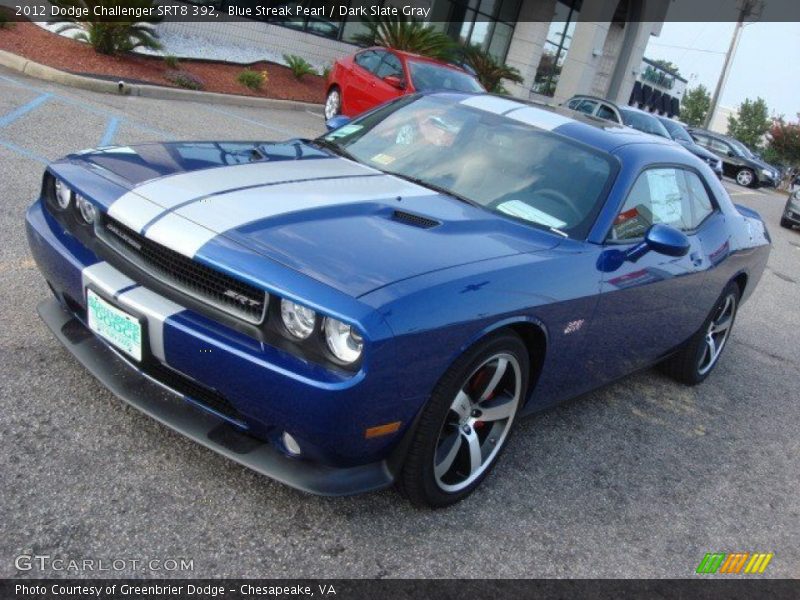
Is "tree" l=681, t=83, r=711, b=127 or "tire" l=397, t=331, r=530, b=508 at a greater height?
"tree" l=681, t=83, r=711, b=127

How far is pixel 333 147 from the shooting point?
4043 mm

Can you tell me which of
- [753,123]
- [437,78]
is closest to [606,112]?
[437,78]

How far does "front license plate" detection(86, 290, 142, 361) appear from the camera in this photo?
257 cm

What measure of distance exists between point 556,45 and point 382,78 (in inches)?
625

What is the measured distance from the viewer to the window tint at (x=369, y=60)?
12.6m

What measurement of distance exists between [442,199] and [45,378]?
5.97 feet

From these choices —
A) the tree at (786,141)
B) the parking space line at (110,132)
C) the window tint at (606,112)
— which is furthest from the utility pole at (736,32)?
the parking space line at (110,132)

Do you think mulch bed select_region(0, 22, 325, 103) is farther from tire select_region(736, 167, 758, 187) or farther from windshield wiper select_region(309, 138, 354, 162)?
tire select_region(736, 167, 758, 187)

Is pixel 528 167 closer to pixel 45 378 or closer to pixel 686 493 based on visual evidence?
pixel 686 493

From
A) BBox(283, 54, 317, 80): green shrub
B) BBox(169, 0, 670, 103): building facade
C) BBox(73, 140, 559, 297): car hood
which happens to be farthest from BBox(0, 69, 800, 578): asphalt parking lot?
BBox(169, 0, 670, 103): building facade

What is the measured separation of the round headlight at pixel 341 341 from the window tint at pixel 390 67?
34.0ft

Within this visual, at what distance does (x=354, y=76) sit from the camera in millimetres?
12609

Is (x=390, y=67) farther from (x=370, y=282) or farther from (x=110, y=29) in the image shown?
(x=370, y=282)

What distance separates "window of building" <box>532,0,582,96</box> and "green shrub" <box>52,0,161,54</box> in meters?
15.5
